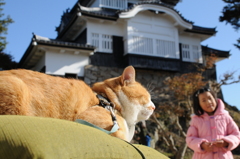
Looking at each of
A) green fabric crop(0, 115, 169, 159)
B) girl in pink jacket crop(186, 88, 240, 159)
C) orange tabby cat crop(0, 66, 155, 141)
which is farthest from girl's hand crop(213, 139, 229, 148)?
green fabric crop(0, 115, 169, 159)

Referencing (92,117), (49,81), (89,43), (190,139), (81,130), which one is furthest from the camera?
(89,43)

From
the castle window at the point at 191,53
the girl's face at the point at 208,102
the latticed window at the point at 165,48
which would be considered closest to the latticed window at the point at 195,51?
the castle window at the point at 191,53

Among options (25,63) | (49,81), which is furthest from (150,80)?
(49,81)

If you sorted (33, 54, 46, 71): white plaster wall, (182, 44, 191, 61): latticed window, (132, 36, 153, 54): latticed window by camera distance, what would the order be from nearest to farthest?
(33, 54, 46, 71): white plaster wall < (132, 36, 153, 54): latticed window < (182, 44, 191, 61): latticed window

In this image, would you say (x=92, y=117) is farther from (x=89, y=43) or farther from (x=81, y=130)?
(x=89, y=43)

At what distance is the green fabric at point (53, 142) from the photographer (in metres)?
0.83

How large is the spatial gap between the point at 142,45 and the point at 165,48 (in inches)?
62.8

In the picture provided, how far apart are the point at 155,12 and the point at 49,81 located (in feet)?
45.1

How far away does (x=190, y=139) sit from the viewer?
332 centimetres

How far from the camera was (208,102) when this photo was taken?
11.1ft

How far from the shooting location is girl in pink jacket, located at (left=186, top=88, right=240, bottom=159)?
310 cm

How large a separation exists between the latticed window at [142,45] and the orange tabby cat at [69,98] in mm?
11997

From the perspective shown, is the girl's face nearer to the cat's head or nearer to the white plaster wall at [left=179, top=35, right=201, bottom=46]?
the cat's head

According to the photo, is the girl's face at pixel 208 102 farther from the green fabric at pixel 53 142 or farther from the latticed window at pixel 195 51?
the latticed window at pixel 195 51
